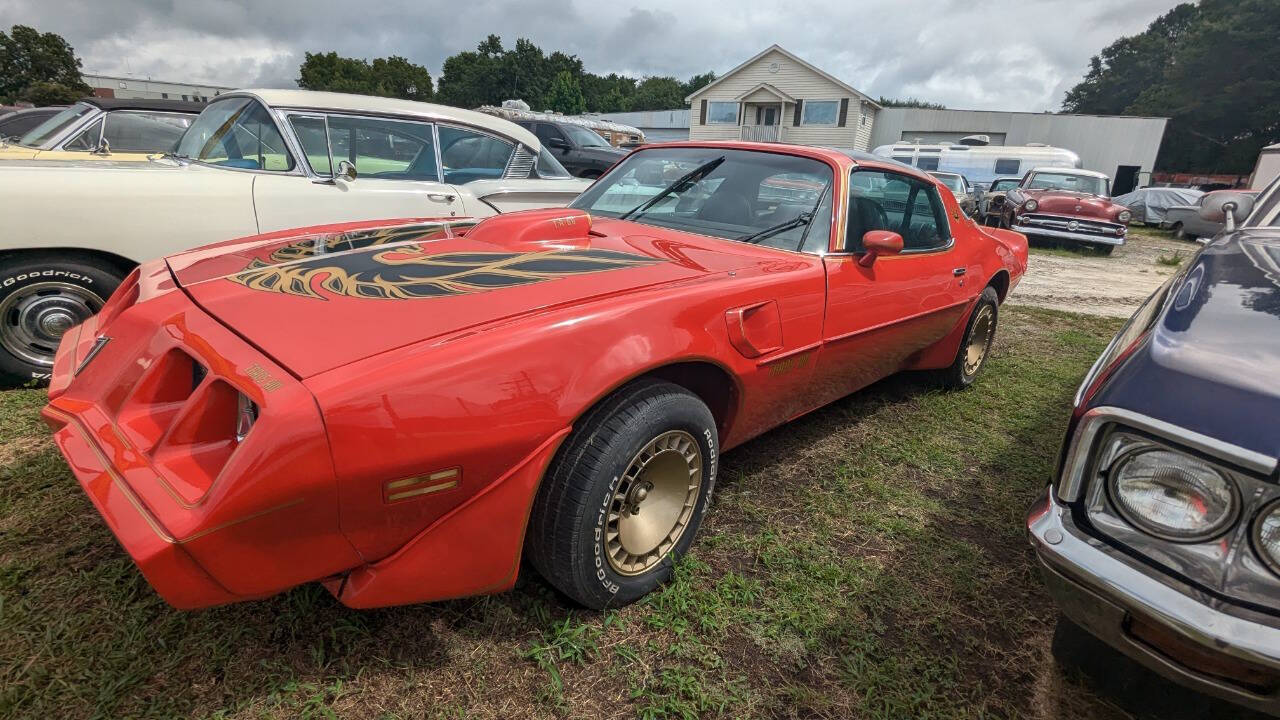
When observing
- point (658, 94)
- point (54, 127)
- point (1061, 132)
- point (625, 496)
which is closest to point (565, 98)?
point (658, 94)

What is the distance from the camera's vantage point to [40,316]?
9.82ft

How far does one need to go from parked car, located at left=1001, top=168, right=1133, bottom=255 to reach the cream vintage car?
1061 centimetres

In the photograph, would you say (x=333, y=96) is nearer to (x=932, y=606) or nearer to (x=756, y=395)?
(x=756, y=395)

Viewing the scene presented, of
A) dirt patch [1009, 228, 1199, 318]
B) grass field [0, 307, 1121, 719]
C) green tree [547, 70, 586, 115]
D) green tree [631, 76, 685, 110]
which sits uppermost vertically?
green tree [631, 76, 685, 110]

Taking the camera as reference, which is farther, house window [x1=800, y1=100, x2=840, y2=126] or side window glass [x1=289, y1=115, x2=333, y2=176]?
house window [x1=800, y1=100, x2=840, y2=126]

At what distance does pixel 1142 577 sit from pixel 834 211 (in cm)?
175

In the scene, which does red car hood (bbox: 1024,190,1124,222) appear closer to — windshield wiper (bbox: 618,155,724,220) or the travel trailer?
the travel trailer

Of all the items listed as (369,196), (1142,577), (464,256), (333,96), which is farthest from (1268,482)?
(333,96)

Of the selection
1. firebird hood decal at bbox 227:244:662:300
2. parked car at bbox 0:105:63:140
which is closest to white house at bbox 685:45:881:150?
parked car at bbox 0:105:63:140

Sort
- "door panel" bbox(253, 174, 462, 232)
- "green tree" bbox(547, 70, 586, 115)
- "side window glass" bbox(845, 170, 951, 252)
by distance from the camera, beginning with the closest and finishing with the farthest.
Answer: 1. "side window glass" bbox(845, 170, 951, 252)
2. "door panel" bbox(253, 174, 462, 232)
3. "green tree" bbox(547, 70, 586, 115)

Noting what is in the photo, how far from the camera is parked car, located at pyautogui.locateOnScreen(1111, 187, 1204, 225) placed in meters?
16.6

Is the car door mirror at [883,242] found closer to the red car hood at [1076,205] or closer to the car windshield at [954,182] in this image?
the car windshield at [954,182]

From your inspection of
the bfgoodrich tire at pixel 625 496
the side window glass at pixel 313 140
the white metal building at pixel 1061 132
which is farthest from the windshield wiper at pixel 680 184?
the white metal building at pixel 1061 132

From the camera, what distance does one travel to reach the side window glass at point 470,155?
14.6 feet
